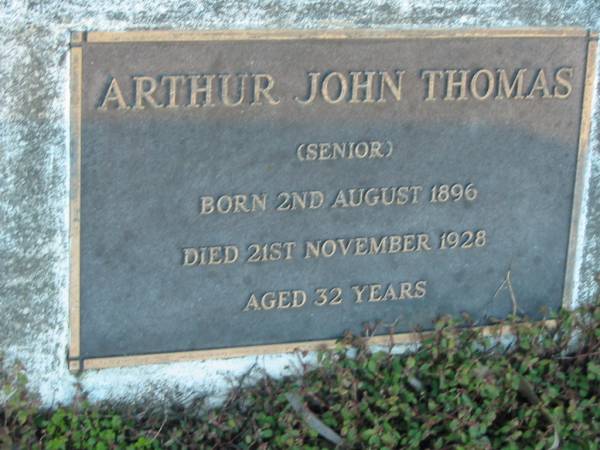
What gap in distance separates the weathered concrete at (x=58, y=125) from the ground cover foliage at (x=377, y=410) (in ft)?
0.26

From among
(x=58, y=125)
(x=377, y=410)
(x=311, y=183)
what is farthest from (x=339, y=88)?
(x=377, y=410)

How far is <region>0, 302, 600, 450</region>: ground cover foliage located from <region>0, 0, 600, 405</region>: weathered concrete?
3.1 inches

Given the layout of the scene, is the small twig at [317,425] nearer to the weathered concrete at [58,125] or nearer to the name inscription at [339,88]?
the weathered concrete at [58,125]

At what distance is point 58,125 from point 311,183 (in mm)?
769

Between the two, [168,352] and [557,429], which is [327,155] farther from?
[557,429]

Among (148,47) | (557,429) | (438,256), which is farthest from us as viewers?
(438,256)

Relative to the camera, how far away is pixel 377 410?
3.36 m

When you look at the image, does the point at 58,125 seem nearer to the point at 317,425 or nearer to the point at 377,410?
the point at 317,425

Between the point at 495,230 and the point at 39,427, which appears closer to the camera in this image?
the point at 39,427

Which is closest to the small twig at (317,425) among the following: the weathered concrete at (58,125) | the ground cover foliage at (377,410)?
the ground cover foliage at (377,410)

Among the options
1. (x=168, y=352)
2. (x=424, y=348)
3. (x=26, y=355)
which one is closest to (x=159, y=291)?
(x=168, y=352)

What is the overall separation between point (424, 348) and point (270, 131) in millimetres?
862

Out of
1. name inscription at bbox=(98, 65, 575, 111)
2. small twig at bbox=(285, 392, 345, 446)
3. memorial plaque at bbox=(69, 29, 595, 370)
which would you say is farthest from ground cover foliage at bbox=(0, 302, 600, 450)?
name inscription at bbox=(98, 65, 575, 111)

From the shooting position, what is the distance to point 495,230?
3551mm
